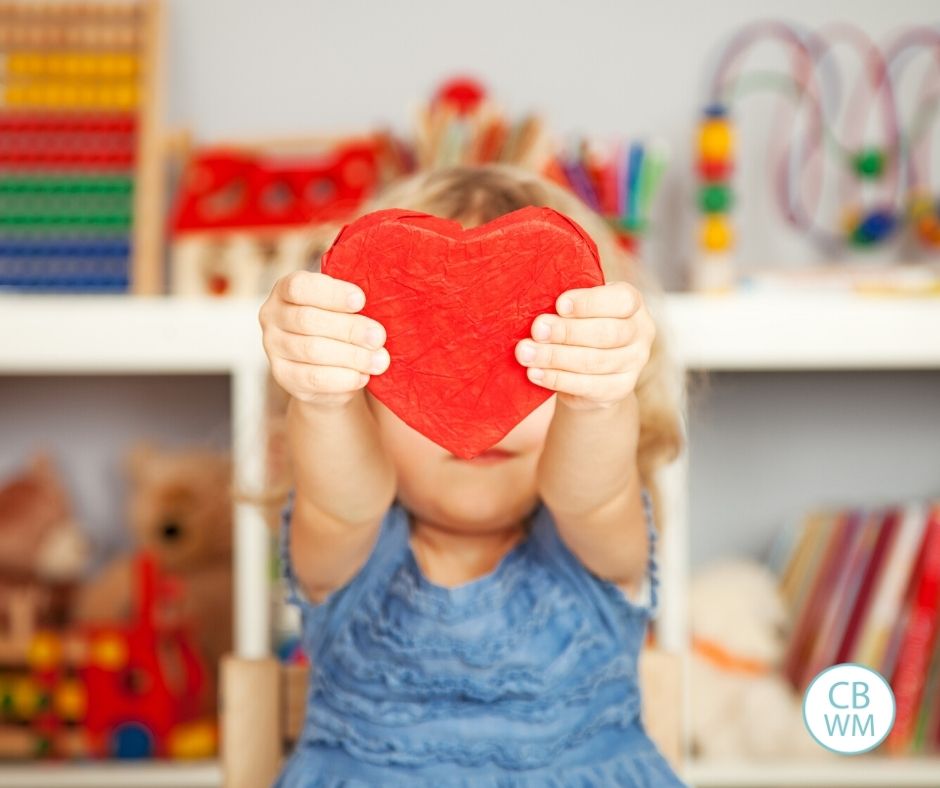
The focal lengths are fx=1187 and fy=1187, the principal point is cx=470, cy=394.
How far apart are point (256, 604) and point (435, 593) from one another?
22.9 inches

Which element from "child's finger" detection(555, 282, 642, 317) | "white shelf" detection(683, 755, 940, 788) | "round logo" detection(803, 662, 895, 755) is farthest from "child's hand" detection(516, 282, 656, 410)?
"white shelf" detection(683, 755, 940, 788)

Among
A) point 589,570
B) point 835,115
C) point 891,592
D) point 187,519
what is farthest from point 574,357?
point 835,115

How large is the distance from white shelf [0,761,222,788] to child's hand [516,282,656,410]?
93 cm

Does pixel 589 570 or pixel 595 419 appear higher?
pixel 595 419

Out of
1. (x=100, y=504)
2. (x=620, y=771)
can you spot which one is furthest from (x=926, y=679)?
(x=100, y=504)

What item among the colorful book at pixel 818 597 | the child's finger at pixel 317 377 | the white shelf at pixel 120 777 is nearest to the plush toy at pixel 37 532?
the white shelf at pixel 120 777

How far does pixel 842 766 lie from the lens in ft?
4.32

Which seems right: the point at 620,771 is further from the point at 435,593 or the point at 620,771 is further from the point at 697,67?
the point at 697,67

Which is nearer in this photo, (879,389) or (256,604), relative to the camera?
(256,604)

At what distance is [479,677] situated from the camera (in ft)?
2.41

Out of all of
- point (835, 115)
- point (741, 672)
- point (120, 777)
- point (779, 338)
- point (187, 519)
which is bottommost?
point (120, 777)

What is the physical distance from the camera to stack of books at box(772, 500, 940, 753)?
133 cm

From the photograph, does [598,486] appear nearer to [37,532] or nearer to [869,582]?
[869,582]

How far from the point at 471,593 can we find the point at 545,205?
0.89ft
